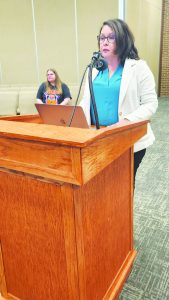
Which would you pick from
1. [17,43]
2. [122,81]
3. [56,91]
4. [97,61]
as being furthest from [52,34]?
[97,61]

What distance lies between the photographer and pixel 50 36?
564 cm

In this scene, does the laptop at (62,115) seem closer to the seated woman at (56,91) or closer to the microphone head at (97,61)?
the microphone head at (97,61)

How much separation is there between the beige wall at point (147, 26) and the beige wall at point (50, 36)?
83 centimetres

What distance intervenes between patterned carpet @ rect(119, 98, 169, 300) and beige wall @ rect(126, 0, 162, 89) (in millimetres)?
3427

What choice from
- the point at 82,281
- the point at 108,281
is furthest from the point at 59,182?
the point at 108,281

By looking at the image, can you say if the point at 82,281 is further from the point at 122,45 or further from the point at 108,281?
the point at 122,45

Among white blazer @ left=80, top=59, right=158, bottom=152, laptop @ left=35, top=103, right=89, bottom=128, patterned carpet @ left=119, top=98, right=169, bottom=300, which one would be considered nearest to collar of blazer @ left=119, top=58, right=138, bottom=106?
white blazer @ left=80, top=59, right=158, bottom=152

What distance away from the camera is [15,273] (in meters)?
1.29

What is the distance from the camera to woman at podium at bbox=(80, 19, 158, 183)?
1.59 metres

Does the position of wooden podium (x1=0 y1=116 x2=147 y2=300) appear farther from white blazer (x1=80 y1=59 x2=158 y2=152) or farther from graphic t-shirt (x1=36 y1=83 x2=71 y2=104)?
graphic t-shirt (x1=36 y1=83 x2=71 y2=104)

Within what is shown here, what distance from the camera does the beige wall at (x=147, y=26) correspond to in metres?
5.89

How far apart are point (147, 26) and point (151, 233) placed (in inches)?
260

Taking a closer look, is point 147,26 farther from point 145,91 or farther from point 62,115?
point 62,115

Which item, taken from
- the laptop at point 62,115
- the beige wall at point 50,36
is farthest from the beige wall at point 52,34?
the laptop at point 62,115
